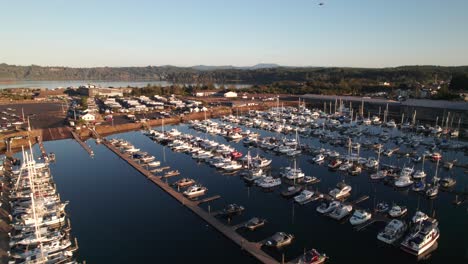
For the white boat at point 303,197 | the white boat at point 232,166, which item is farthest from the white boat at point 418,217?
the white boat at point 232,166

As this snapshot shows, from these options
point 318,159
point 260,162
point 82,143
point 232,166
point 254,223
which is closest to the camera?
point 254,223

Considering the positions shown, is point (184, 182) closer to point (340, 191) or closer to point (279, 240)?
point (279, 240)

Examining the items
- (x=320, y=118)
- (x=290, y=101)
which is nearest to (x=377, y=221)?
(x=320, y=118)

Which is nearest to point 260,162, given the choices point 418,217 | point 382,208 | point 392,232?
point 382,208

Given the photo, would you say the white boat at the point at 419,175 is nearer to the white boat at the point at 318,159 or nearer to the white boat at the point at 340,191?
the white boat at the point at 340,191

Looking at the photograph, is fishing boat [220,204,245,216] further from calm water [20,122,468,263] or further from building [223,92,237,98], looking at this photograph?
building [223,92,237,98]

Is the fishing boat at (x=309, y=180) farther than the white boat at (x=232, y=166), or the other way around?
the white boat at (x=232, y=166)

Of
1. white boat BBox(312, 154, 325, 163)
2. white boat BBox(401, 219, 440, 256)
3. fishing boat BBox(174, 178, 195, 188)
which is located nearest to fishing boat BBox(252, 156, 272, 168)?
white boat BBox(312, 154, 325, 163)
